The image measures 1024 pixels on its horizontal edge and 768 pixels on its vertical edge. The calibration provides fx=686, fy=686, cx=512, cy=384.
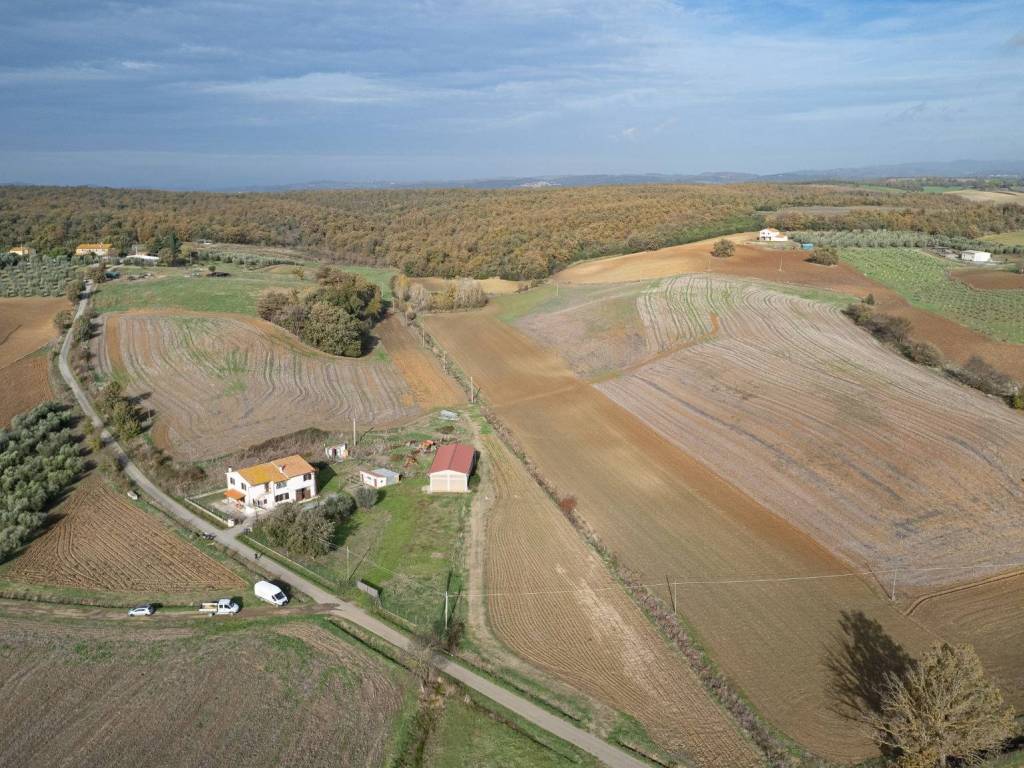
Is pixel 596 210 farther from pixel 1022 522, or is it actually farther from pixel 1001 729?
pixel 1001 729

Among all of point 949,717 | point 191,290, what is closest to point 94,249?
point 191,290

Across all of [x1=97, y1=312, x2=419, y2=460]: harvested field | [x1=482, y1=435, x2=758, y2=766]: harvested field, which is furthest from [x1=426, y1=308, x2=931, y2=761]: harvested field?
[x1=97, y1=312, x2=419, y2=460]: harvested field

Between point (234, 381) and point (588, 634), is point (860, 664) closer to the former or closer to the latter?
point (588, 634)

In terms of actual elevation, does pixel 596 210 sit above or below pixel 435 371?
above

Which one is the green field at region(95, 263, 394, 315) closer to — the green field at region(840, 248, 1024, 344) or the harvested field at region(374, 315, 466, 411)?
the harvested field at region(374, 315, 466, 411)

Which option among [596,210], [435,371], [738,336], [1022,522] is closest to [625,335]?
[738,336]

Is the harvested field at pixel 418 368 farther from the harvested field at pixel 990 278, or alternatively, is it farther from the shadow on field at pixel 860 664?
the harvested field at pixel 990 278
